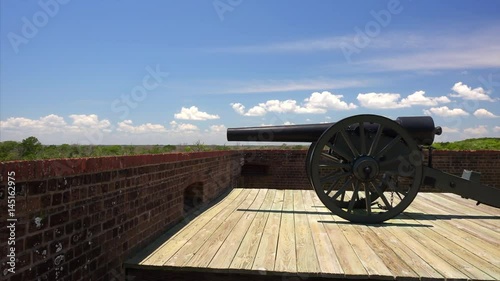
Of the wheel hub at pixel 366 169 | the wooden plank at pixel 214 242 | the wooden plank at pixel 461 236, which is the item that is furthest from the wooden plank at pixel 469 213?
the wooden plank at pixel 214 242

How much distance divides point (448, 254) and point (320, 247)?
4.20ft

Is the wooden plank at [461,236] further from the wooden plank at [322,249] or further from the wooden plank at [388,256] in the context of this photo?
the wooden plank at [322,249]

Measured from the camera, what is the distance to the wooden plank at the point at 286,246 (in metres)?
3.59

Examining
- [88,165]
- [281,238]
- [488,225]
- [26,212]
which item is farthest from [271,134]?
[26,212]

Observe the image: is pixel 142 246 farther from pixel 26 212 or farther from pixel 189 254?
pixel 26 212

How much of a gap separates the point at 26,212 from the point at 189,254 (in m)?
1.96

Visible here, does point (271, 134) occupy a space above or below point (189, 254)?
above

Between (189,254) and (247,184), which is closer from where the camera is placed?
(189,254)

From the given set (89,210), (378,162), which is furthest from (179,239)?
(378,162)

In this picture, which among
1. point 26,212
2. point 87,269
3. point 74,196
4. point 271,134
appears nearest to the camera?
point 26,212

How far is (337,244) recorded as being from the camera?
439 cm

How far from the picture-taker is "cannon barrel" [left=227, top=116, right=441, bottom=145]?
241 inches

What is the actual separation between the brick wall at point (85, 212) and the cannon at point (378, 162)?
7.39 ft

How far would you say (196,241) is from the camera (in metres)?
4.41
